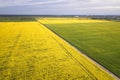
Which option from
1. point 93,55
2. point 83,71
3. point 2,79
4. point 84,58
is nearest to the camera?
point 2,79

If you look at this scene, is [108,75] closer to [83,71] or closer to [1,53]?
[83,71]

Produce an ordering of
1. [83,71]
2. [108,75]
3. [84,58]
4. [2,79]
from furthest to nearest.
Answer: [84,58], [83,71], [108,75], [2,79]

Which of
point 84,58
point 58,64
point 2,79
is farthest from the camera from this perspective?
point 84,58

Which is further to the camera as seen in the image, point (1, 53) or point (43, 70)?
point (1, 53)

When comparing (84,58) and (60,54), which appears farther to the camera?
(60,54)

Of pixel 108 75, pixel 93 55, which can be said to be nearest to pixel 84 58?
pixel 93 55

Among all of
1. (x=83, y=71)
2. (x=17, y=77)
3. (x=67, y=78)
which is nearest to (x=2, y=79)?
(x=17, y=77)

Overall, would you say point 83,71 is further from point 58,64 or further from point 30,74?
point 30,74

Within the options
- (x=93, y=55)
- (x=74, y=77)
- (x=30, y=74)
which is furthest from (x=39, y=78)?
(x=93, y=55)

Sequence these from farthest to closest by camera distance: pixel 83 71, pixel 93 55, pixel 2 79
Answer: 1. pixel 93 55
2. pixel 83 71
3. pixel 2 79
